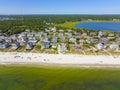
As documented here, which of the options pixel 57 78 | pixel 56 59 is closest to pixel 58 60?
pixel 56 59

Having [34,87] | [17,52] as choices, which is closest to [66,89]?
[34,87]

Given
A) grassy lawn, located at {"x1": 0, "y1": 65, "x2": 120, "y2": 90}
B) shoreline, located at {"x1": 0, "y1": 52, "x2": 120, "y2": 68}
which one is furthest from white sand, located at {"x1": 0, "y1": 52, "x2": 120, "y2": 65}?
grassy lawn, located at {"x1": 0, "y1": 65, "x2": 120, "y2": 90}

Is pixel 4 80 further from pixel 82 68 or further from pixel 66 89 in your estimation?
pixel 82 68

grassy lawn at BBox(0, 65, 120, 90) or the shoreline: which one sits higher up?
the shoreline

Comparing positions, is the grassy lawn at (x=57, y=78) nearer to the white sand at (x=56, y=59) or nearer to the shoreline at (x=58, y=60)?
the shoreline at (x=58, y=60)

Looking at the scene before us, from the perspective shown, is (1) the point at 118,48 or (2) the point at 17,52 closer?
(2) the point at 17,52

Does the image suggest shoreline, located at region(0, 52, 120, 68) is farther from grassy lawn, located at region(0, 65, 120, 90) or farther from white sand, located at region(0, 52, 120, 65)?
grassy lawn, located at region(0, 65, 120, 90)
